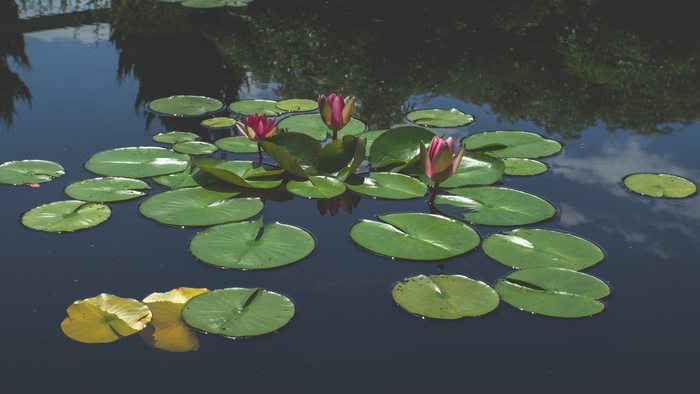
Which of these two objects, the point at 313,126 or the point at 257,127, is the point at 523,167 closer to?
the point at 313,126

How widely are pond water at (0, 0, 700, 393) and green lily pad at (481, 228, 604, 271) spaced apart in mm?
57

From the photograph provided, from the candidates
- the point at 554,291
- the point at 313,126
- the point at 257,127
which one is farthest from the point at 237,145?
the point at 554,291

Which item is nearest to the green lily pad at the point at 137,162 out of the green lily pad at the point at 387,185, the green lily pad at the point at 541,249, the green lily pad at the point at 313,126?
the green lily pad at the point at 313,126

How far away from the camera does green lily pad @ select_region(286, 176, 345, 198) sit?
3287 millimetres

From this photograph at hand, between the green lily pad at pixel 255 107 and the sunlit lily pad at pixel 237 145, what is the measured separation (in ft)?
1.40

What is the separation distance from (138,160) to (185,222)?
732mm

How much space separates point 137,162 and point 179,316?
1.39m

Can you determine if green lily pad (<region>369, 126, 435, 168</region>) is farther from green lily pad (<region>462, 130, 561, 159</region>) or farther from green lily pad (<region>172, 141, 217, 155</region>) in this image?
green lily pad (<region>172, 141, 217, 155</region>)

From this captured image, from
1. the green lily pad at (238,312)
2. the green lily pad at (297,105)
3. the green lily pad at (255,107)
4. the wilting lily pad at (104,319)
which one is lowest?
the wilting lily pad at (104,319)

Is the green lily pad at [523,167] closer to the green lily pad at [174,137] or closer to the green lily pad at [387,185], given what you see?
the green lily pad at [387,185]

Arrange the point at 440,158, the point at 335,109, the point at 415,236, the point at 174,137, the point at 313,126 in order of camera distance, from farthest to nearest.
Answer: the point at 313,126 → the point at 174,137 → the point at 335,109 → the point at 440,158 → the point at 415,236

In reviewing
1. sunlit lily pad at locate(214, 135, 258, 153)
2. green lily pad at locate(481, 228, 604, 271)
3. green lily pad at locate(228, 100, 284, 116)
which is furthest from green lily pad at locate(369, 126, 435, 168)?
green lily pad at locate(228, 100, 284, 116)

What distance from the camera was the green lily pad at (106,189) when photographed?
3172 millimetres

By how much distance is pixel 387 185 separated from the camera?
3398 millimetres
